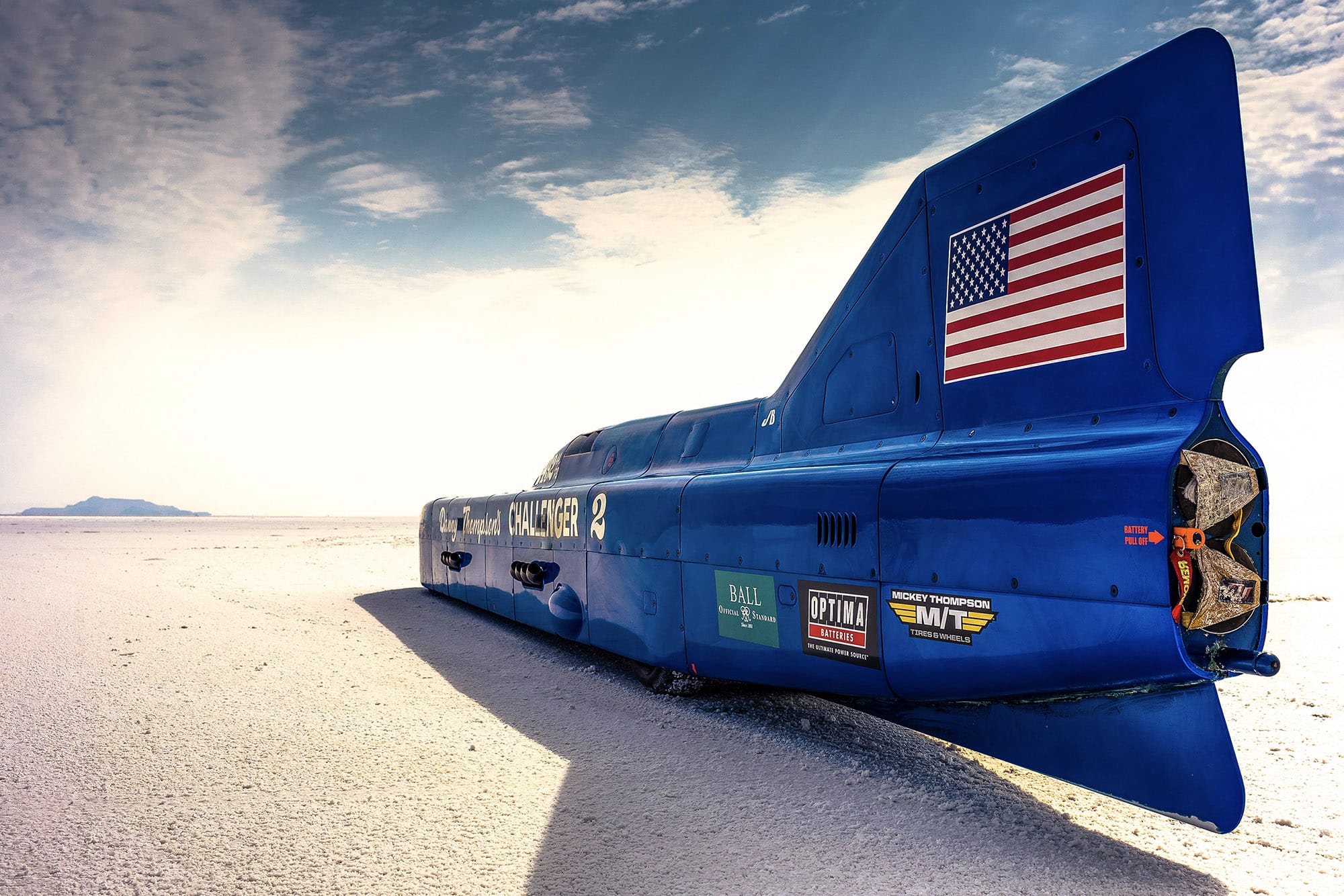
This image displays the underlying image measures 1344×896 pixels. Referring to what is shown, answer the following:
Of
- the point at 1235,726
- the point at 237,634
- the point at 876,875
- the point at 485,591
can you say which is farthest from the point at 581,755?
the point at 237,634

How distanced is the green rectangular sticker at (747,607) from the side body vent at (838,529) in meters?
0.49

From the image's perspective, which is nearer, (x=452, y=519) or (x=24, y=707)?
(x=24, y=707)

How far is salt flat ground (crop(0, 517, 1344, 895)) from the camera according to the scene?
3061 mm

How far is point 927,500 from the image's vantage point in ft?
11.4

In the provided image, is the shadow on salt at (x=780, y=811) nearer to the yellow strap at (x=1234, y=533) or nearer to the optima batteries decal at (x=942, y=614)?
the optima batteries decal at (x=942, y=614)

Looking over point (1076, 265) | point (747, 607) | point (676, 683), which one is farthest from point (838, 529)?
point (676, 683)

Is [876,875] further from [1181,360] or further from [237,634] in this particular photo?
[237,634]

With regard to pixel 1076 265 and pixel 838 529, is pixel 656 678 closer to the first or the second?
pixel 838 529

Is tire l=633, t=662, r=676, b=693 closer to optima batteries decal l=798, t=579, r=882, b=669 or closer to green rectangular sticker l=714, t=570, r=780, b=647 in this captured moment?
green rectangular sticker l=714, t=570, r=780, b=647

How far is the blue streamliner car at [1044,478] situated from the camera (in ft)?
9.27

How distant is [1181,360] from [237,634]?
9.04m

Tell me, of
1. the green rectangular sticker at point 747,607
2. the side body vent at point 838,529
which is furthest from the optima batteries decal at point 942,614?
the green rectangular sticker at point 747,607

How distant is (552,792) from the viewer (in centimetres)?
393

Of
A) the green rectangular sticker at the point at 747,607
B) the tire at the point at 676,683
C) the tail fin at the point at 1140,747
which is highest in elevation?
the green rectangular sticker at the point at 747,607
